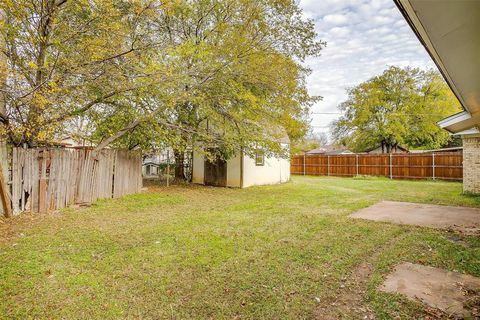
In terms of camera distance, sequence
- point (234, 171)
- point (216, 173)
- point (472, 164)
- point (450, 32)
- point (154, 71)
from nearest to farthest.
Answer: point (450, 32) → point (154, 71) → point (472, 164) → point (234, 171) → point (216, 173)

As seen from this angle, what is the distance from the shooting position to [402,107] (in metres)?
25.9

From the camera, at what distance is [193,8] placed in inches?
426

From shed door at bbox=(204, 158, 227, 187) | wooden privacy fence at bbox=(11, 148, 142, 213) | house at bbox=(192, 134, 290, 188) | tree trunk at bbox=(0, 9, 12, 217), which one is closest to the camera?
tree trunk at bbox=(0, 9, 12, 217)

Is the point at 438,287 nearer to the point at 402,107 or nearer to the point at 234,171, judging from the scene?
the point at 234,171

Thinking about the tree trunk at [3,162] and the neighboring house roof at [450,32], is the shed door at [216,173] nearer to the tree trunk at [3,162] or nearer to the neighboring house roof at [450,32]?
the tree trunk at [3,162]

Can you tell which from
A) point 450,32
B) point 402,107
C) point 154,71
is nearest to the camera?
point 450,32

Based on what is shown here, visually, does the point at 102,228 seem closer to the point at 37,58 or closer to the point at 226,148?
the point at 37,58

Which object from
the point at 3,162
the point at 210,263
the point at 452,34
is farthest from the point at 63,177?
the point at 452,34

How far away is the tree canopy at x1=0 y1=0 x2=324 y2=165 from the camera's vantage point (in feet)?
19.2

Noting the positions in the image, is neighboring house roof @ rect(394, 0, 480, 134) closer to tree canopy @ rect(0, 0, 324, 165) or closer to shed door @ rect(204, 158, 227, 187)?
tree canopy @ rect(0, 0, 324, 165)

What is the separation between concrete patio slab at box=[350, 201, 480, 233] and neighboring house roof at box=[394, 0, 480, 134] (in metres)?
3.62

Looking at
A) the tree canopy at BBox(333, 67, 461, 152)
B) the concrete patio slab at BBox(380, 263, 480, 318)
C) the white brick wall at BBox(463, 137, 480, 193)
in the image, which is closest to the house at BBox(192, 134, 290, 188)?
the white brick wall at BBox(463, 137, 480, 193)

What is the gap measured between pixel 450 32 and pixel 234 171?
11.4 meters

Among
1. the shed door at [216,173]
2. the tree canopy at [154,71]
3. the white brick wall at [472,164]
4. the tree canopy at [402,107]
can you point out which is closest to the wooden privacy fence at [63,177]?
the tree canopy at [154,71]
